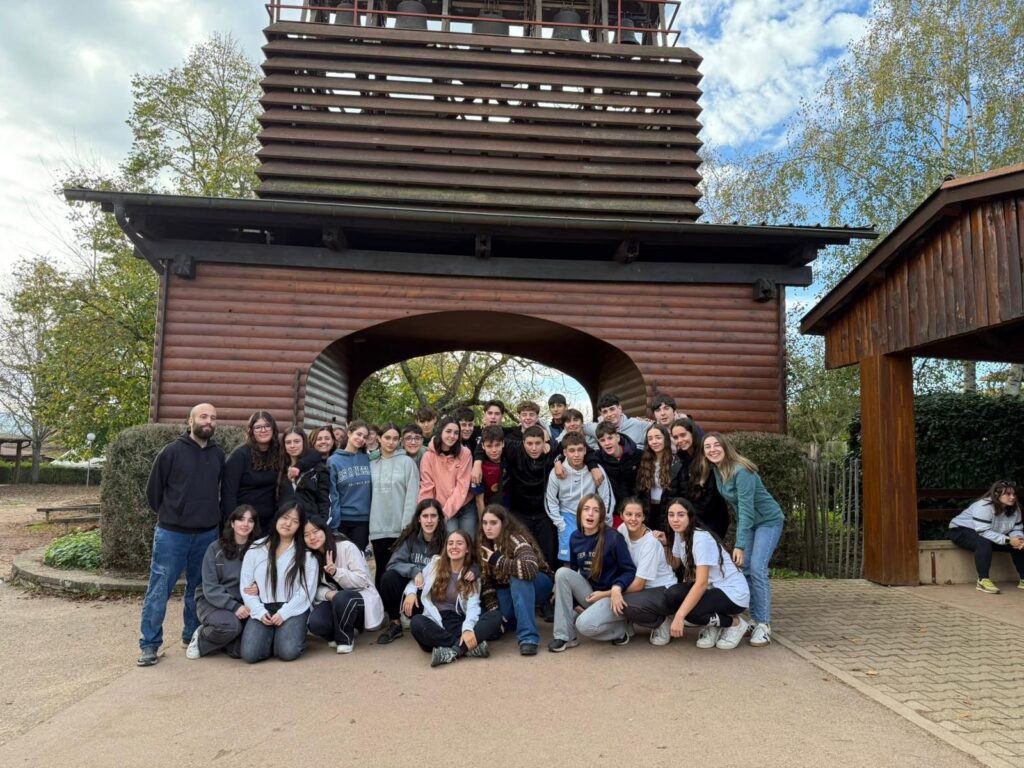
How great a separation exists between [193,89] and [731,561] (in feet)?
76.0

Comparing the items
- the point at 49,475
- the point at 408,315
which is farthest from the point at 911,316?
the point at 49,475

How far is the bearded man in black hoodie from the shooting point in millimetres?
5191

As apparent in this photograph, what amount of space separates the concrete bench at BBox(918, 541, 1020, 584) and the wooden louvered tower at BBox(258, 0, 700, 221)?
661 centimetres

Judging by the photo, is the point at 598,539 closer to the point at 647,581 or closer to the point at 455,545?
the point at 647,581

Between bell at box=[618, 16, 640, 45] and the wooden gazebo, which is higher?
bell at box=[618, 16, 640, 45]

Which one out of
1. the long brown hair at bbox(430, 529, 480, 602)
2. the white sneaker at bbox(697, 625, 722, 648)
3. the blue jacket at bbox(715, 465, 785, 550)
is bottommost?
the white sneaker at bbox(697, 625, 722, 648)

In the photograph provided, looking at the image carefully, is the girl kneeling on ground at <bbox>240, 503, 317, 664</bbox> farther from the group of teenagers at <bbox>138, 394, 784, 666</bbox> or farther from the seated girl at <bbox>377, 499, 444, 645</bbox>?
the seated girl at <bbox>377, 499, 444, 645</bbox>

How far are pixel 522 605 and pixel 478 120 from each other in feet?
32.5

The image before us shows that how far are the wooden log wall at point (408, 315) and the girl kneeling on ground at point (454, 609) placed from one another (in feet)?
16.3

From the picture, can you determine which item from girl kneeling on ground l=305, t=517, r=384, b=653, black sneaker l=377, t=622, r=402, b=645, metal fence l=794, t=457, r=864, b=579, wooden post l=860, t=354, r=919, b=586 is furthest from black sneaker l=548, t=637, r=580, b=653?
metal fence l=794, t=457, r=864, b=579

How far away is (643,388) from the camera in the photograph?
10.5m

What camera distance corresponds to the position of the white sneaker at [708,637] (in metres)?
5.32

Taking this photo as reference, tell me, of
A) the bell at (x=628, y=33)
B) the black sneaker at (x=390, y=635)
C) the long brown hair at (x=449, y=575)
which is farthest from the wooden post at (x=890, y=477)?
the bell at (x=628, y=33)

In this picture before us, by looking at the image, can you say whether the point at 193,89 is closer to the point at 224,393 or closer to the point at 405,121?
the point at 405,121
